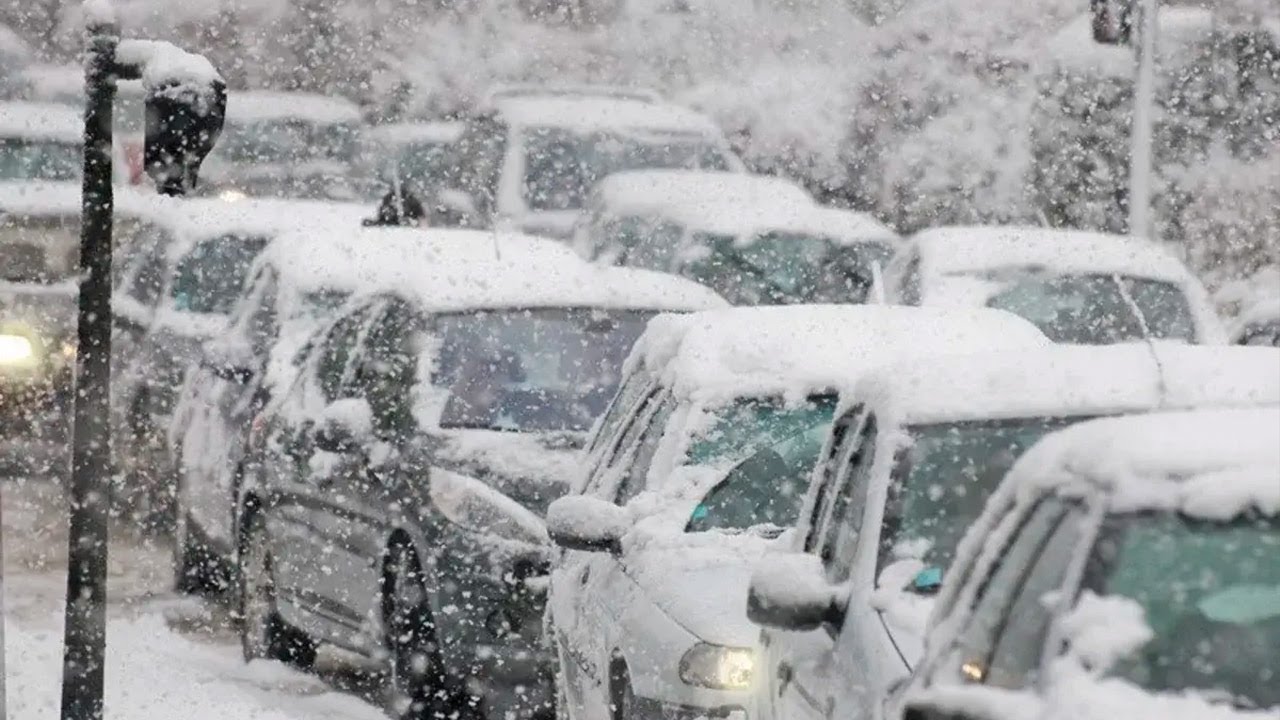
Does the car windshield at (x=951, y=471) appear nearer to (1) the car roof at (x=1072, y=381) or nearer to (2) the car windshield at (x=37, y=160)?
(1) the car roof at (x=1072, y=381)

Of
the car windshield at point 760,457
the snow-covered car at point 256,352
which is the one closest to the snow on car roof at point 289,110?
the snow-covered car at point 256,352

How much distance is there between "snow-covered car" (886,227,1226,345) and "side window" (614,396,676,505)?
554 centimetres

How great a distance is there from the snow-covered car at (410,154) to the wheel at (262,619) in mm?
11250

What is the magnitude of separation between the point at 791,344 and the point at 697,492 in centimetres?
58

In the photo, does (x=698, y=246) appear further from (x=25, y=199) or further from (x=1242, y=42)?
(x=1242, y=42)

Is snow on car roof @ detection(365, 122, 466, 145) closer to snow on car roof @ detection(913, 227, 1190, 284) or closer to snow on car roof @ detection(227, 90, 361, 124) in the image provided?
snow on car roof @ detection(227, 90, 361, 124)

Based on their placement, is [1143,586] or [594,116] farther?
[594,116]

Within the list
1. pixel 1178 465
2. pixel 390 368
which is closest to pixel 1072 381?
pixel 1178 465

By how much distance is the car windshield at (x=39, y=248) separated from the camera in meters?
18.5

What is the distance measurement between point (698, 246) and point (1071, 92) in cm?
995

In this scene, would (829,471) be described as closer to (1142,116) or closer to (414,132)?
(1142,116)

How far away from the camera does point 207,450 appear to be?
42.6 ft

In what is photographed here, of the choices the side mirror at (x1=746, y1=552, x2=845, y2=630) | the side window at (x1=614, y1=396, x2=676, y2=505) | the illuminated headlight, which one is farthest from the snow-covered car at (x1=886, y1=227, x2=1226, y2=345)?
the side mirror at (x1=746, y1=552, x2=845, y2=630)

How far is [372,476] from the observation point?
1012 cm
